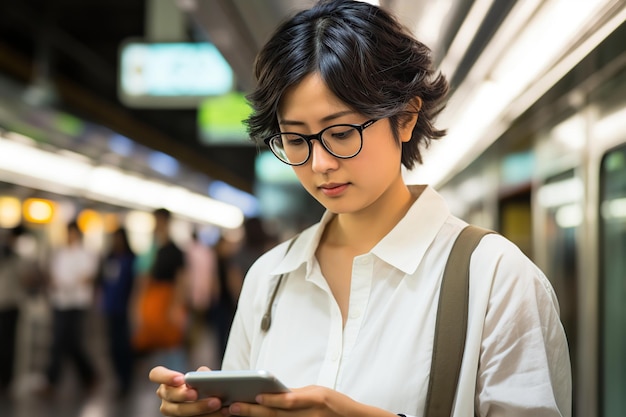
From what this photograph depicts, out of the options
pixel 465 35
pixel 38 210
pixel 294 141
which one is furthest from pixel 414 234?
pixel 38 210

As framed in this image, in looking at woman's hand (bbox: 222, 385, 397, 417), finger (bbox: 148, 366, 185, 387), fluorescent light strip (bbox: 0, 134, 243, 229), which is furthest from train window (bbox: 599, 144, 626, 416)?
fluorescent light strip (bbox: 0, 134, 243, 229)

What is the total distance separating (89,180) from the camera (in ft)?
36.7

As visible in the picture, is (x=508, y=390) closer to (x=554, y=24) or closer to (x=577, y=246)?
(x=554, y=24)

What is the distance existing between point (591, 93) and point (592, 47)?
0.73m

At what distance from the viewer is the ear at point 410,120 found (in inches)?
63.4

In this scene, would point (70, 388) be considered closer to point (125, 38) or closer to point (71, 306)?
point (71, 306)

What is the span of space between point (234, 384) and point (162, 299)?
19.7 feet

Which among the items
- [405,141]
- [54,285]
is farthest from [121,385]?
[405,141]

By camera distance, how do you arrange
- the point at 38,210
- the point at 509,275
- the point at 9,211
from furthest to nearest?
1. the point at 38,210
2. the point at 9,211
3. the point at 509,275

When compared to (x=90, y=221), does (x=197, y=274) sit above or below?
below

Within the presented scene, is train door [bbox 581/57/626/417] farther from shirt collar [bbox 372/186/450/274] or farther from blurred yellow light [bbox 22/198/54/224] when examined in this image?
blurred yellow light [bbox 22/198/54/224]

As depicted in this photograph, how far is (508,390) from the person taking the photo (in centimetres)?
142

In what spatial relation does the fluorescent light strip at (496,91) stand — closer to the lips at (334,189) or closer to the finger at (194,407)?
the lips at (334,189)

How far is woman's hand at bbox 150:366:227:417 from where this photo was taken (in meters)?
1.42
